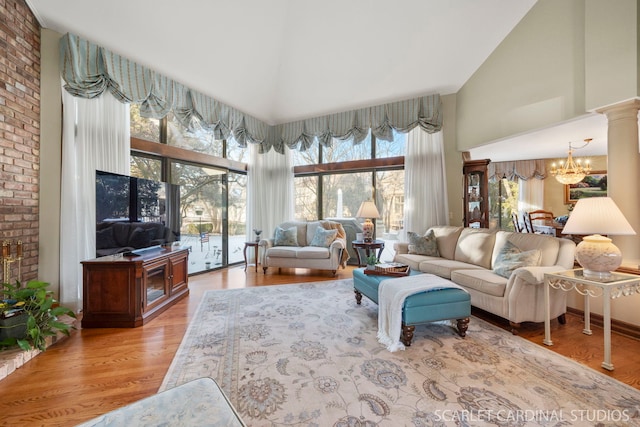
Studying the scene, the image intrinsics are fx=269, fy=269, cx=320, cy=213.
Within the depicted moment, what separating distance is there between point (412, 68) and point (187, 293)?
4723 millimetres

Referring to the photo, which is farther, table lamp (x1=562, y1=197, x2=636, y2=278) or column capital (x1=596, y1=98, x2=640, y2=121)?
column capital (x1=596, y1=98, x2=640, y2=121)

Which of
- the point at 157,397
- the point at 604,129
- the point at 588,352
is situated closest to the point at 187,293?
the point at 157,397

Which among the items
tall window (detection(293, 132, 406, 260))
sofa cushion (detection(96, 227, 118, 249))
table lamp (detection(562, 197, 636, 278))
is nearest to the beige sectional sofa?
table lamp (detection(562, 197, 636, 278))

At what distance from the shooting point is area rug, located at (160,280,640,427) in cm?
153

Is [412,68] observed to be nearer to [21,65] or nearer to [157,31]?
[157,31]

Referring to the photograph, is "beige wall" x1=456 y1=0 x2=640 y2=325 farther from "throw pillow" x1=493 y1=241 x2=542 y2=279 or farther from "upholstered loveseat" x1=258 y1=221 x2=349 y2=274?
"upholstered loveseat" x1=258 y1=221 x2=349 y2=274

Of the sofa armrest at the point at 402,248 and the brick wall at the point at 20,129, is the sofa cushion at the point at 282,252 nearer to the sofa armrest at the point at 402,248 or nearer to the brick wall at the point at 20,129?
the sofa armrest at the point at 402,248

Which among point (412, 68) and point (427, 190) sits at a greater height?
point (412, 68)

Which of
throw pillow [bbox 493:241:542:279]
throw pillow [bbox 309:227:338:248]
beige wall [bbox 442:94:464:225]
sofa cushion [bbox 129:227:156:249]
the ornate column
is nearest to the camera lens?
the ornate column

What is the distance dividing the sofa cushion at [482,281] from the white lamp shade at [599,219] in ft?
2.57

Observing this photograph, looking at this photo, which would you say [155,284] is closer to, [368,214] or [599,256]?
[368,214]

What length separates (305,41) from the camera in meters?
4.20

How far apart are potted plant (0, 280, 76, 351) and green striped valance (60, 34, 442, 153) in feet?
6.88

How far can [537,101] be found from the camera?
3.44 m
